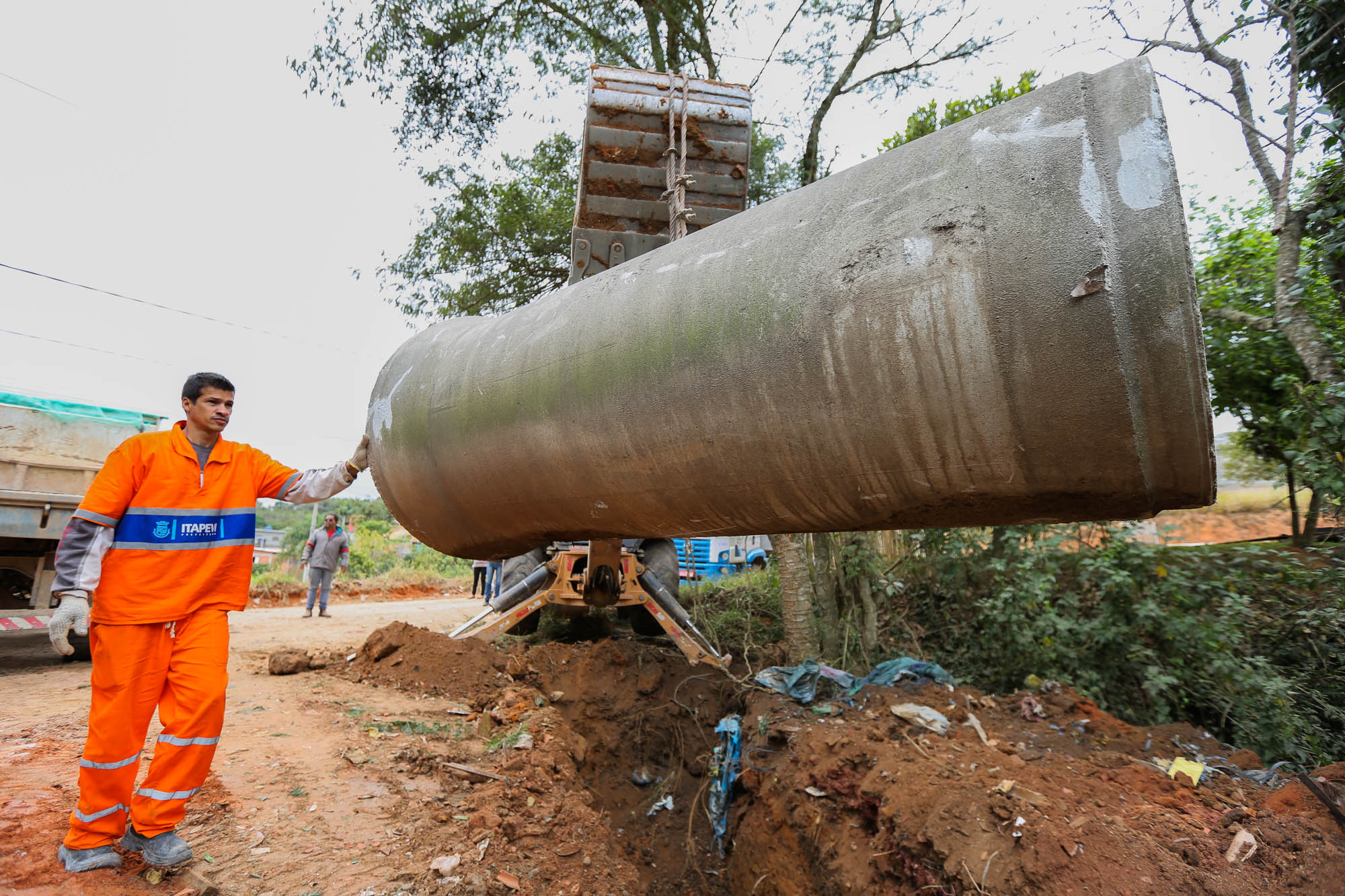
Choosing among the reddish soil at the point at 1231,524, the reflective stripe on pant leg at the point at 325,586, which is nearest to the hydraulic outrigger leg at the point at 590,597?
the reddish soil at the point at 1231,524

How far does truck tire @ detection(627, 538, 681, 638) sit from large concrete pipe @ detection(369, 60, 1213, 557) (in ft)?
18.3

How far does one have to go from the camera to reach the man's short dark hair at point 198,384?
271 centimetres

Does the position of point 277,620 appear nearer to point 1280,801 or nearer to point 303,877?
point 303,877

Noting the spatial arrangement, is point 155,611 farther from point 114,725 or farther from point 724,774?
point 724,774

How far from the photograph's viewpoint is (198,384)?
2713mm

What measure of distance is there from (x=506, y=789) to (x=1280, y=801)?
3.26 meters

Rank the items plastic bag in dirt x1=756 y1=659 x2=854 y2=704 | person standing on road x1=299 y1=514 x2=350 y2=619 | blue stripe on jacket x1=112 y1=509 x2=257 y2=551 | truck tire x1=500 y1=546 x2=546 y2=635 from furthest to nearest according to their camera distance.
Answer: person standing on road x1=299 y1=514 x2=350 y2=619
truck tire x1=500 y1=546 x2=546 y2=635
plastic bag in dirt x1=756 y1=659 x2=854 y2=704
blue stripe on jacket x1=112 y1=509 x2=257 y2=551

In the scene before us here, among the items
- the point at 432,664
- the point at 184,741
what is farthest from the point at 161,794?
the point at 432,664

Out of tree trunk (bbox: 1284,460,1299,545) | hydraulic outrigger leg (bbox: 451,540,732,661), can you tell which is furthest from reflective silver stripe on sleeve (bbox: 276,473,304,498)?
tree trunk (bbox: 1284,460,1299,545)

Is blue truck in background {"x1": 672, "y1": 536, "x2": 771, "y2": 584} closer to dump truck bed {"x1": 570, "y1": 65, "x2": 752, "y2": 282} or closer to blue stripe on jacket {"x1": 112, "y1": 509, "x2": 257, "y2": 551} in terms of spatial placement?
dump truck bed {"x1": 570, "y1": 65, "x2": 752, "y2": 282}

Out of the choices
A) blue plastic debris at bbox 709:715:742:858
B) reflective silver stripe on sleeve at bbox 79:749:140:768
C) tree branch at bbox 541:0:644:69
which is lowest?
blue plastic debris at bbox 709:715:742:858

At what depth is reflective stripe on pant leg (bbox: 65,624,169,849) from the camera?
2330mm

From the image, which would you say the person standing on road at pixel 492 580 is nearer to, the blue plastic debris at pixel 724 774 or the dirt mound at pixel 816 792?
the dirt mound at pixel 816 792

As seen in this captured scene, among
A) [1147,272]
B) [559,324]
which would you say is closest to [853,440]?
[1147,272]
